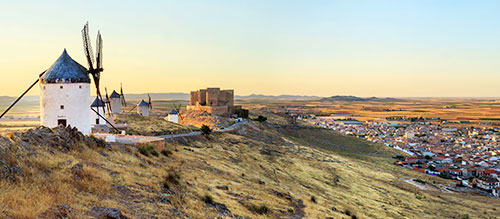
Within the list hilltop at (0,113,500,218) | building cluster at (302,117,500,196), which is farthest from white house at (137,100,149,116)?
building cluster at (302,117,500,196)

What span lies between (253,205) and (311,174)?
17372 mm

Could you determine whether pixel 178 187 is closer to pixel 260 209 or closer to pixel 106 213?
pixel 260 209

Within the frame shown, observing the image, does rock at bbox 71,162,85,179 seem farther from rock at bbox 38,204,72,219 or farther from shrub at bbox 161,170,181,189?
shrub at bbox 161,170,181,189

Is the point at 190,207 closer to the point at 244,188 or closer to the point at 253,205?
the point at 253,205

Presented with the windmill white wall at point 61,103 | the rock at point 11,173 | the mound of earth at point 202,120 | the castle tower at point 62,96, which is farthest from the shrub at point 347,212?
the mound of earth at point 202,120

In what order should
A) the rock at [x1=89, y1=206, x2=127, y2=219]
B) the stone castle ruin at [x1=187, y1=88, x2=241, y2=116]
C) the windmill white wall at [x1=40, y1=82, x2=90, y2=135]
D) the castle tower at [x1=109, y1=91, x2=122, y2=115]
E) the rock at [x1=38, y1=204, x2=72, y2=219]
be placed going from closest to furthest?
the rock at [x1=38, y1=204, x2=72, y2=219]
the rock at [x1=89, y1=206, x2=127, y2=219]
the windmill white wall at [x1=40, y1=82, x2=90, y2=135]
the castle tower at [x1=109, y1=91, x2=122, y2=115]
the stone castle ruin at [x1=187, y1=88, x2=241, y2=116]

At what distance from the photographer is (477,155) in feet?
243

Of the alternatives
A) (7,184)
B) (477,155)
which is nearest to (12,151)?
(7,184)

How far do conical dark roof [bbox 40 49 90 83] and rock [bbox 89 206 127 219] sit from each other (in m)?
13.0

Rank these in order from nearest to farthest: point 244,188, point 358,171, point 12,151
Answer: point 12,151 → point 244,188 → point 358,171

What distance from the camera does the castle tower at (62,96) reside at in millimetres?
19547

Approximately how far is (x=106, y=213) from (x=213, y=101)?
52813 millimetres

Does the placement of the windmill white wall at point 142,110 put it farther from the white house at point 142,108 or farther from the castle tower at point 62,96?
the castle tower at point 62,96

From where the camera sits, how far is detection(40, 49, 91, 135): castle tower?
19547 millimetres
